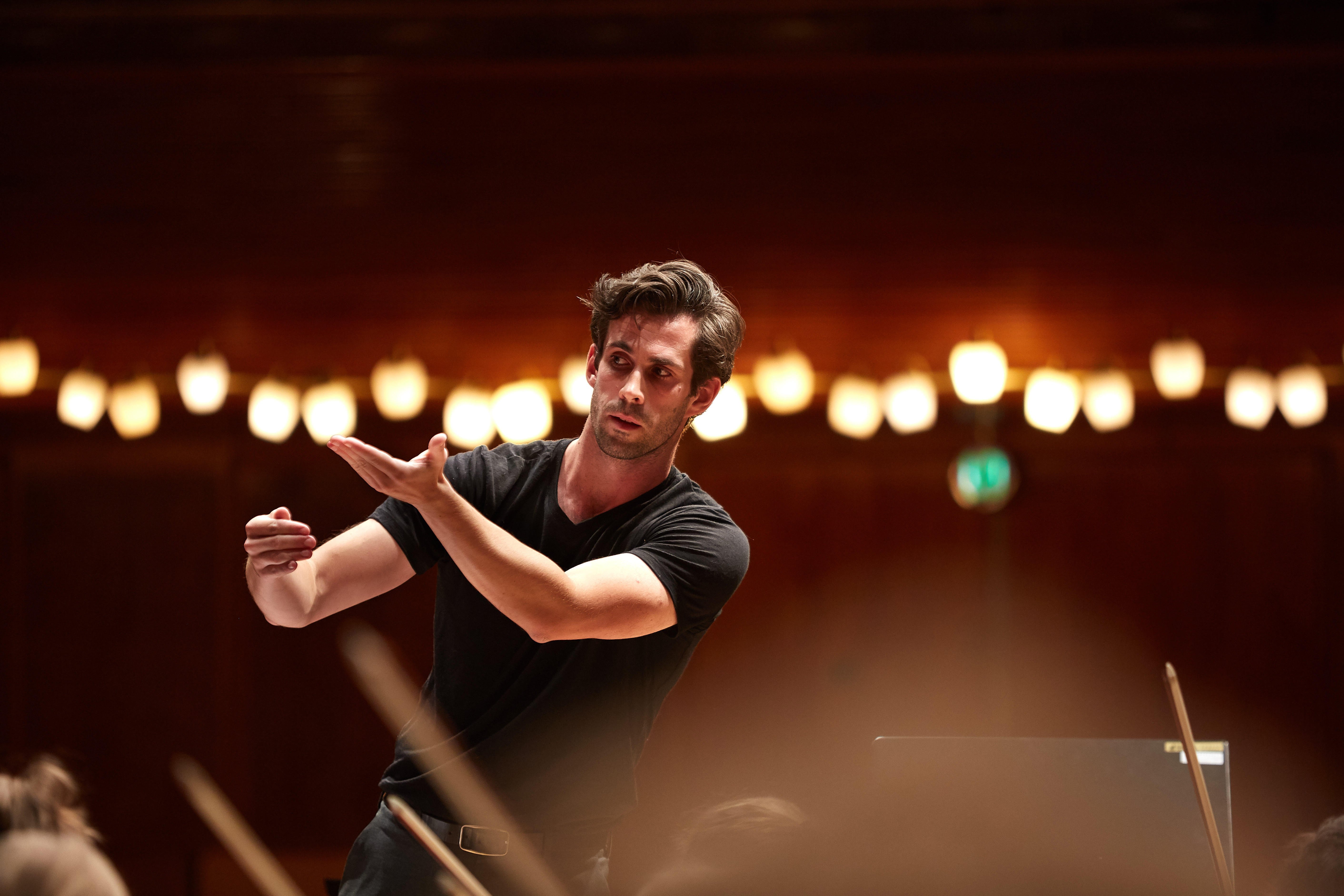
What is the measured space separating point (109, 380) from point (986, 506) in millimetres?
4719

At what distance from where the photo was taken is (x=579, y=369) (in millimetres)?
5629

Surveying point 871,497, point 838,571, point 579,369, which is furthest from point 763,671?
point 579,369

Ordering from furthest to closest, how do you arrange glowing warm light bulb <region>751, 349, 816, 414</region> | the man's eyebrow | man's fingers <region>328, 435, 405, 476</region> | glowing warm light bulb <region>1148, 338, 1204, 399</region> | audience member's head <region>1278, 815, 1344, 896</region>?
glowing warm light bulb <region>751, 349, 816, 414</region>, glowing warm light bulb <region>1148, 338, 1204, 399</region>, the man's eyebrow, audience member's head <region>1278, 815, 1344, 896</region>, man's fingers <region>328, 435, 405, 476</region>

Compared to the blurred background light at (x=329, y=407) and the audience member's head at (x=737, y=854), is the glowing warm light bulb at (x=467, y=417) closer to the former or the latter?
the blurred background light at (x=329, y=407)

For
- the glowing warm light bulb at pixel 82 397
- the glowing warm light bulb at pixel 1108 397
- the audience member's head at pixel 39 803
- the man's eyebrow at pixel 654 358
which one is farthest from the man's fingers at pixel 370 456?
the glowing warm light bulb at pixel 82 397

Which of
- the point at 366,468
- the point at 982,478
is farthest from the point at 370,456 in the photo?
the point at 982,478

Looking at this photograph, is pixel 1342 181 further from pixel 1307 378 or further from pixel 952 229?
pixel 1307 378

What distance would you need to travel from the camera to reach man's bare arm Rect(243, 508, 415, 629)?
1623 millimetres

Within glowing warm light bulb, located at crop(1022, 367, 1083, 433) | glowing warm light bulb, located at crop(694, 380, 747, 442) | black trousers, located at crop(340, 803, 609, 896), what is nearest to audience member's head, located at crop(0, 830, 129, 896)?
black trousers, located at crop(340, 803, 609, 896)

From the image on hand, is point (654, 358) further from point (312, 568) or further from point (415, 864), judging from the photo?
point (415, 864)

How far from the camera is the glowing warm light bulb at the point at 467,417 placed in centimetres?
598

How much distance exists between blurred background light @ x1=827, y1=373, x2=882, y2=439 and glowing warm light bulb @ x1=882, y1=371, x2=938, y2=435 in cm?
10

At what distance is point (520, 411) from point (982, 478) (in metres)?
2.73

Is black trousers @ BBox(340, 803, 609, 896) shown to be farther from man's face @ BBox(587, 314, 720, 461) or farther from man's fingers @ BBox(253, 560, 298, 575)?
man's face @ BBox(587, 314, 720, 461)
